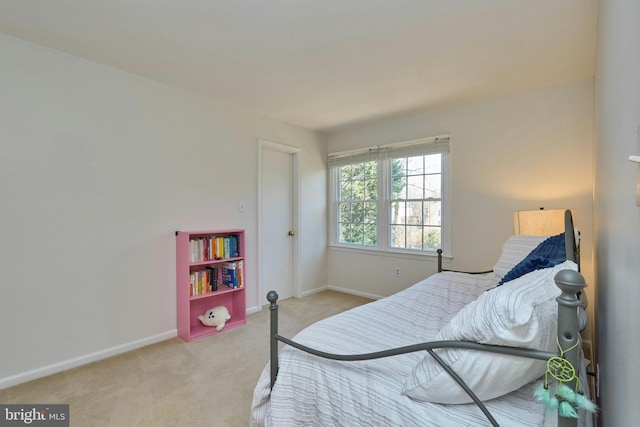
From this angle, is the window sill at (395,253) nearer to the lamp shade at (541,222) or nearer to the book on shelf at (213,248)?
the lamp shade at (541,222)

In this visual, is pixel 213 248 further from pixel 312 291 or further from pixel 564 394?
pixel 564 394

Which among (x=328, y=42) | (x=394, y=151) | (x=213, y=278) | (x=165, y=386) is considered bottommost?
(x=165, y=386)

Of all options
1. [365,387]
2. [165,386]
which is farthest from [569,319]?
[165,386]

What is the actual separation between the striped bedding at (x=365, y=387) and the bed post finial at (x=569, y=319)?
26 cm

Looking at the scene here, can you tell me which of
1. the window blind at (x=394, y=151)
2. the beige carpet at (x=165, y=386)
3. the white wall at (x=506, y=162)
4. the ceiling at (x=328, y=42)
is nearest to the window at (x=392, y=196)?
the window blind at (x=394, y=151)

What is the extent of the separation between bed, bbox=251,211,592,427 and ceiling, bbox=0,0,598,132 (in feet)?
4.82

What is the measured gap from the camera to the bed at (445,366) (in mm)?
863

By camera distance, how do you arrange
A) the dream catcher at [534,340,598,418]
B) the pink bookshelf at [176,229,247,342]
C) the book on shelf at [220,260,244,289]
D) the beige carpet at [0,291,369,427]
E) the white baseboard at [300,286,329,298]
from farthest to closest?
the white baseboard at [300,286,329,298] → the book on shelf at [220,260,244,289] → the pink bookshelf at [176,229,247,342] → the beige carpet at [0,291,369,427] → the dream catcher at [534,340,598,418]

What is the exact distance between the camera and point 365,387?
1.17m

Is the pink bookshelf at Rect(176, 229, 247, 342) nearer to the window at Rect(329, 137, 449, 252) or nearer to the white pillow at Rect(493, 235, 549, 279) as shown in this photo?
the window at Rect(329, 137, 449, 252)

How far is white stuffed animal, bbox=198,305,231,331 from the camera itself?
311 centimetres

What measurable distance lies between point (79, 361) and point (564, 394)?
3.15m

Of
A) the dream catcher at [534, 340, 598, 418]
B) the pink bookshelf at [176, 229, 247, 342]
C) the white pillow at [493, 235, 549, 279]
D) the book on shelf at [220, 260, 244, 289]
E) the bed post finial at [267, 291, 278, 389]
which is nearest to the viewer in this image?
the dream catcher at [534, 340, 598, 418]

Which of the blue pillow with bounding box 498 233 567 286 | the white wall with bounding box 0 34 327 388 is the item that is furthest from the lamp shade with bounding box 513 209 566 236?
the white wall with bounding box 0 34 327 388
